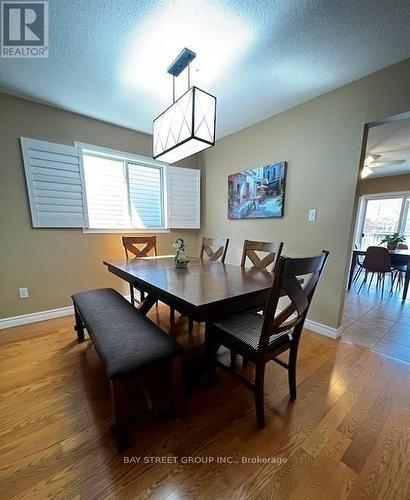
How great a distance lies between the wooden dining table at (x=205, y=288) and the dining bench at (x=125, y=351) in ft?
0.69

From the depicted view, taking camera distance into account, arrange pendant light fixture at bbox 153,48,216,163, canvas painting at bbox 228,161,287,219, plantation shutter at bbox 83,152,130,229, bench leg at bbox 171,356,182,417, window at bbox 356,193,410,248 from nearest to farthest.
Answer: bench leg at bbox 171,356,182,417 < pendant light fixture at bbox 153,48,216,163 < canvas painting at bbox 228,161,287,219 < plantation shutter at bbox 83,152,130,229 < window at bbox 356,193,410,248

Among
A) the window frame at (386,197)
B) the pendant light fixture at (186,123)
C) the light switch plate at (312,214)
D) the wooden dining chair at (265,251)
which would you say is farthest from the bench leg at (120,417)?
the window frame at (386,197)

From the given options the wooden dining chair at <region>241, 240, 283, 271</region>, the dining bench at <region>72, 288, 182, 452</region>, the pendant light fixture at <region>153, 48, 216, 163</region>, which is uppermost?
the pendant light fixture at <region>153, 48, 216, 163</region>

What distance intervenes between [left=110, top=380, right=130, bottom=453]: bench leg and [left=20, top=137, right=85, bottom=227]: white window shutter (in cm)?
214

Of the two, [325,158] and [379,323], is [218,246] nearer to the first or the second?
[325,158]

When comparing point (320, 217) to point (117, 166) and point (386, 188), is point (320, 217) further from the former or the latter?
point (386, 188)

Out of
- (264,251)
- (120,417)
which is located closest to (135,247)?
(264,251)

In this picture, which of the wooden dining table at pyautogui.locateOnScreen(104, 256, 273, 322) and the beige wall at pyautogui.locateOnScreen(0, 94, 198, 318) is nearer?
the wooden dining table at pyautogui.locateOnScreen(104, 256, 273, 322)

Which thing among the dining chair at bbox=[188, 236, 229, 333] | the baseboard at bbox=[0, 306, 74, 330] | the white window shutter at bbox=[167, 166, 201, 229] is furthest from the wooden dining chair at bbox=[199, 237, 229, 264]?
the baseboard at bbox=[0, 306, 74, 330]

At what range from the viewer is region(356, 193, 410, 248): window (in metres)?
4.59

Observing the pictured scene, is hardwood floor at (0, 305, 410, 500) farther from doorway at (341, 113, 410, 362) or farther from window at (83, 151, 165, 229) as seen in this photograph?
window at (83, 151, 165, 229)

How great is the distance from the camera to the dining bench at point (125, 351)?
96 centimetres

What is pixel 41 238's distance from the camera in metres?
2.32

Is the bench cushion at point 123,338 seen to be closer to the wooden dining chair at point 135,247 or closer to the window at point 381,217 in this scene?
the wooden dining chair at point 135,247
